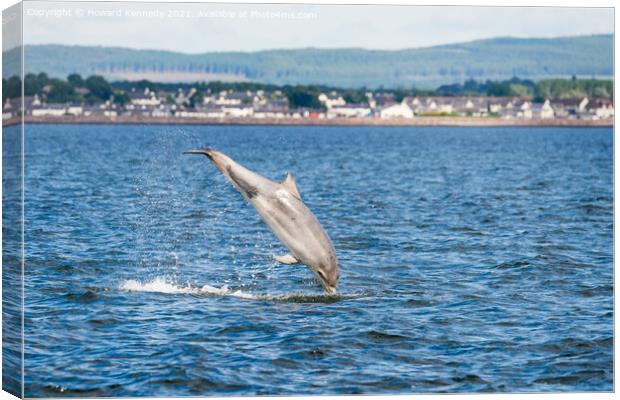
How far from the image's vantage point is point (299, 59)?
34.3m

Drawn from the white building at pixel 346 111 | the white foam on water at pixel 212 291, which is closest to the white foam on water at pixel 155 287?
the white foam on water at pixel 212 291

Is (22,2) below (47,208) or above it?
above

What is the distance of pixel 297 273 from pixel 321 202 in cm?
1825

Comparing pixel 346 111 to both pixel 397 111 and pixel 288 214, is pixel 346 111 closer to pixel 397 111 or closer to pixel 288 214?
pixel 397 111

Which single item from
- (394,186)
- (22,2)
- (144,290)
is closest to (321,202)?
(394,186)

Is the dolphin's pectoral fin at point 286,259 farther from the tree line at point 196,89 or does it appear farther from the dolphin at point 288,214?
the tree line at point 196,89

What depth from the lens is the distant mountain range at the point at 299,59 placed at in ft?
87.6

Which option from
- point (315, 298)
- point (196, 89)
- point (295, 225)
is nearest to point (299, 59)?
point (196, 89)

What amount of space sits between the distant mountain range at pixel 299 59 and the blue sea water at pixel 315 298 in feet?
10.00

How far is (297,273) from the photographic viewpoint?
2825 centimetres

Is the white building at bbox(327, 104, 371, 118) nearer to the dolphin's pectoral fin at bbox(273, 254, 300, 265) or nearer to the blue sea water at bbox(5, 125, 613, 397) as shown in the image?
the blue sea water at bbox(5, 125, 613, 397)

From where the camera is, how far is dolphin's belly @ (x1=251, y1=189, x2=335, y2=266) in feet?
78.4

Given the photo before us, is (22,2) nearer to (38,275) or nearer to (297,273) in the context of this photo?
(38,275)

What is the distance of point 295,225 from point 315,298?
177cm
